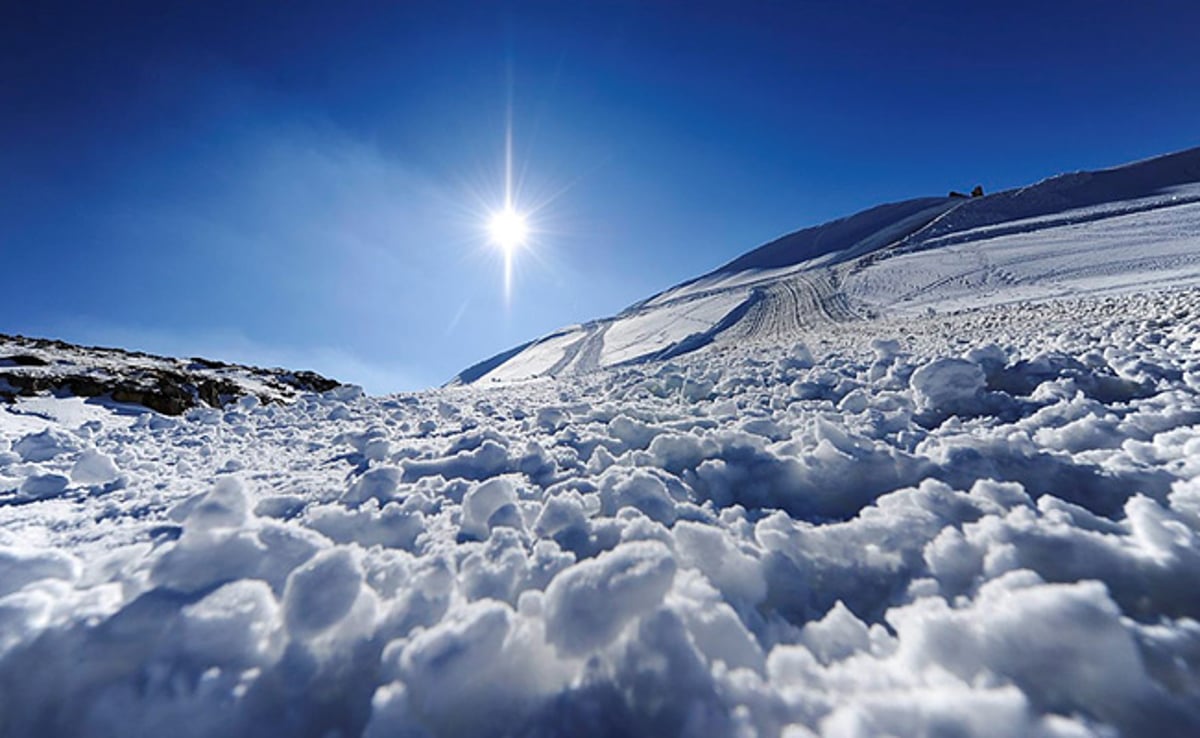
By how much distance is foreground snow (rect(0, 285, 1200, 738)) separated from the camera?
120cm

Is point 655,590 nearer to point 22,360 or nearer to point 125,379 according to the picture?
point 125,379

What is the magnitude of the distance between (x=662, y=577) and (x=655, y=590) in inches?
1.9

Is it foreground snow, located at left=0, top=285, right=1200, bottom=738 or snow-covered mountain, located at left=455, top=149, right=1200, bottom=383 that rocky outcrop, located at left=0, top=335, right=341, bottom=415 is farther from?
snow-covered mountain, located at left=455, top=149, right=1200, bottom=383

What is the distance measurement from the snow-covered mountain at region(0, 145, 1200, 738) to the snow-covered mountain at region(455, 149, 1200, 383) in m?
11.5

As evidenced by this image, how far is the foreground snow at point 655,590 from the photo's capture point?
1201 mm

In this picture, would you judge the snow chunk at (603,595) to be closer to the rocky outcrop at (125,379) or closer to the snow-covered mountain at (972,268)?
the rocky outcrop at (125,379)

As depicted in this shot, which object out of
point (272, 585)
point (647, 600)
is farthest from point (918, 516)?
point (272, 585)

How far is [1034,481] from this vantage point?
2113 mm

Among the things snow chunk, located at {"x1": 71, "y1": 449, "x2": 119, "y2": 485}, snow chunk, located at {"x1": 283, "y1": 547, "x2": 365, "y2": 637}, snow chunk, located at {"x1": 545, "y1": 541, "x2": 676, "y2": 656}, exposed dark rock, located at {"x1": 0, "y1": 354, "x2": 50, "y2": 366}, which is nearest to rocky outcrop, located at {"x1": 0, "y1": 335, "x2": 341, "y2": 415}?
exposed dark rock, located at {"x1": 0, "y1": 354, "x2": 50, "y2": 366}

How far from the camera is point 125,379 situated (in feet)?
28.8

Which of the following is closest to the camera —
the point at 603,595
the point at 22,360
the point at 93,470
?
the point at 603,595

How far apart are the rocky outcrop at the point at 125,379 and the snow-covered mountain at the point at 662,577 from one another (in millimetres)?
5491

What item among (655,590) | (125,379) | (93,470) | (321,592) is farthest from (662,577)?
(125,379)

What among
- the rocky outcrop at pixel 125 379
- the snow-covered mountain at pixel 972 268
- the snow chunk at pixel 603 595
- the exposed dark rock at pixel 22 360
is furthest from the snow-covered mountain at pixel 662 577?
the snow-covered mountain at pixel 972 268
